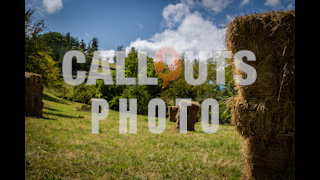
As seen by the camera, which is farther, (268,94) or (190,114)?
(190,114)

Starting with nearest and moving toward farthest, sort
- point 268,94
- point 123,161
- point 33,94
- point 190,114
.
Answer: point 268,94 < point 123,161 < point 190,114 < point 33,94

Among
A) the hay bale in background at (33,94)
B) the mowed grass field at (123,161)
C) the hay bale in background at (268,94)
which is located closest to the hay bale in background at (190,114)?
the mowed grass field at (123,161)

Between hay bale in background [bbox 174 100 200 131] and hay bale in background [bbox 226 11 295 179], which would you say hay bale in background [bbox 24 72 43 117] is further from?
hay bale in background [bbox 226 11 295 179]

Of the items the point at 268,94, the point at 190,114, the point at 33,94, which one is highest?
the point at 268,94

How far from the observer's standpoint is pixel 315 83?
1594 millimetres

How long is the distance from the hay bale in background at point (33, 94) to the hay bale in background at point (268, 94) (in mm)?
10695

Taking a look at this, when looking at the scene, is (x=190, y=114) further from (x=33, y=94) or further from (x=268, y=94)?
(x=33, y=94)

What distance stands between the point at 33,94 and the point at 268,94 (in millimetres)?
11433

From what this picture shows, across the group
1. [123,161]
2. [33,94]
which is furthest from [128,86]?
[123,161]

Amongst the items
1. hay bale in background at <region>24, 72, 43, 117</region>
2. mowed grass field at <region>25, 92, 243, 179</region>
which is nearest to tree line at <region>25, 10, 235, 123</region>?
hay bale in background at <region>24, 72, 43, 117</region>

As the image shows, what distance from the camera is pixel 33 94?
998 cm

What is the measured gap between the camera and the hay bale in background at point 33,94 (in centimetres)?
972

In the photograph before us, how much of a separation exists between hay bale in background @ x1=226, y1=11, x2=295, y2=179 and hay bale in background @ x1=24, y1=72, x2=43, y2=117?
10.7 m
